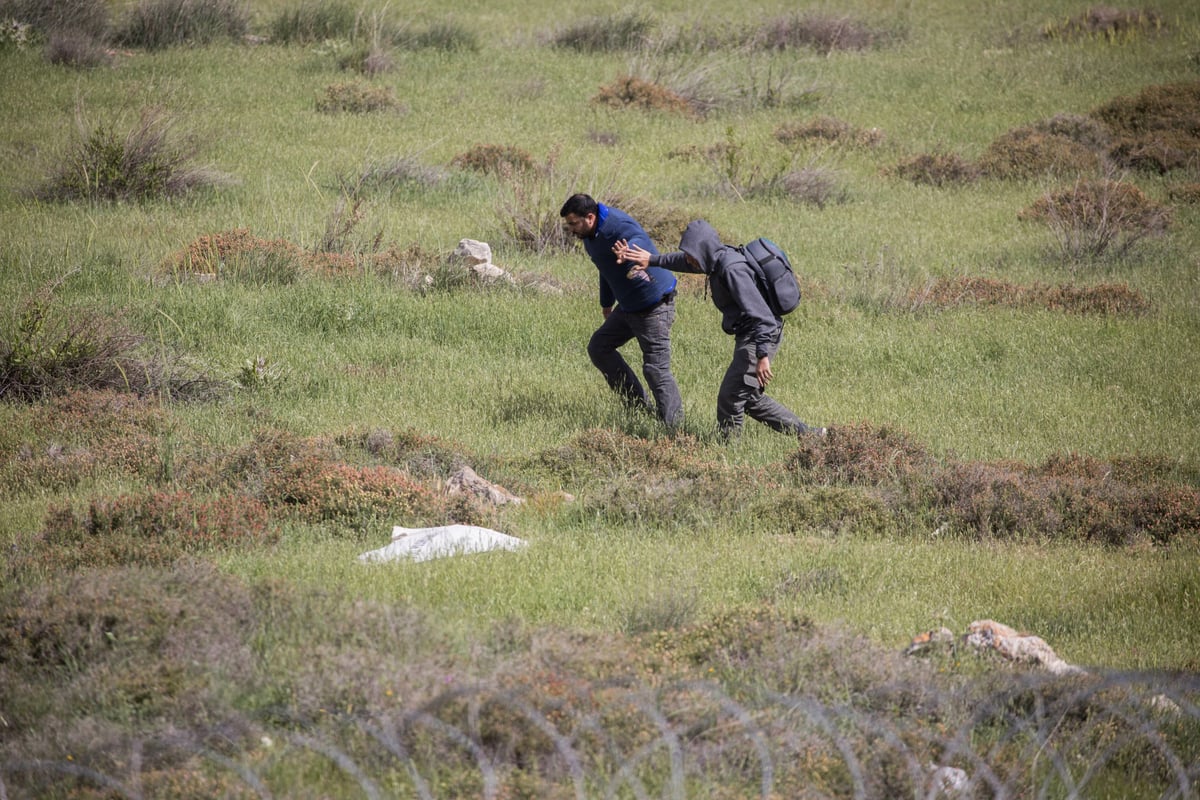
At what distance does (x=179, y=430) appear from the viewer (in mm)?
9219

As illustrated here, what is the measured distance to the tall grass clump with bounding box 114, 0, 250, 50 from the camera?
25.0 m

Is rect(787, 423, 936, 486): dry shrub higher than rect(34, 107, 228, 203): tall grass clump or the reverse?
Answer: the reverse

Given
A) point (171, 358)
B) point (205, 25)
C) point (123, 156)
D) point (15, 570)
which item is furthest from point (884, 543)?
point (205, 25)

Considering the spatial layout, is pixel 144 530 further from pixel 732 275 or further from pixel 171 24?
pixel 171 24

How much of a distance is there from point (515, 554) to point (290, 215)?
1005 cm

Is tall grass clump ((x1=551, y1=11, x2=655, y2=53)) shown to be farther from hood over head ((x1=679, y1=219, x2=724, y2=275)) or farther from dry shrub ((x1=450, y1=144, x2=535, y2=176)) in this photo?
hood over head ((x1=679, y1=219, x2=724, y2=275))

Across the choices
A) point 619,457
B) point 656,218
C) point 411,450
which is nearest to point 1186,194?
point 656,218

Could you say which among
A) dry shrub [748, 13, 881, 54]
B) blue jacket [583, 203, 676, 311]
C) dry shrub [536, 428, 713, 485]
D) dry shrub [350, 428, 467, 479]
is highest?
dry shrub [748, 13, 881, 54]

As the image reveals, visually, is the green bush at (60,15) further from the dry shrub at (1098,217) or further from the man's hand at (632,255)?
the man's hand at (632,255)

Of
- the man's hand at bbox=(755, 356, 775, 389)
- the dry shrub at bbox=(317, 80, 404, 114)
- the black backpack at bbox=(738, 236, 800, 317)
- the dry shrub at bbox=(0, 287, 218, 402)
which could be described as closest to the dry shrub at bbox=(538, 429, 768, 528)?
the man's hand at bbox=(755, 356, 775, 389)

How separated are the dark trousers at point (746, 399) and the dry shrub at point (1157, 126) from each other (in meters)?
13.9

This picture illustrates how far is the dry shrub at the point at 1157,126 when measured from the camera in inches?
805

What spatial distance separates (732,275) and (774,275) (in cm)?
33

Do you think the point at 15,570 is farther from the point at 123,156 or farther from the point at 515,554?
the point at 123,156
